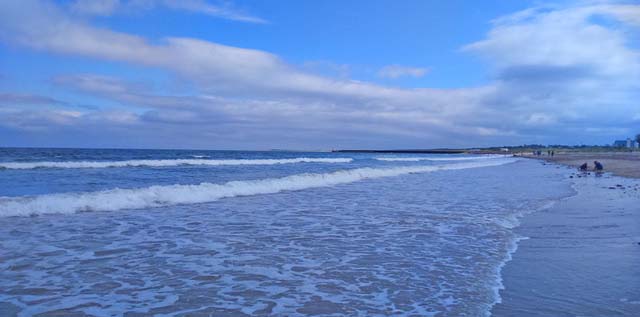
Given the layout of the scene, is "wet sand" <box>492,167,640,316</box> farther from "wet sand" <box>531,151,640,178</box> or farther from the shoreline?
"wet sand" <box>531,151,640,178</box>

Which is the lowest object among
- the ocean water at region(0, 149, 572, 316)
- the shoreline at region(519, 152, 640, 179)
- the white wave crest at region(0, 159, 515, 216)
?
the ocean water at region(0, 149, 572, 316)

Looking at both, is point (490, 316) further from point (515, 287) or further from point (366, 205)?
point (366, 205)

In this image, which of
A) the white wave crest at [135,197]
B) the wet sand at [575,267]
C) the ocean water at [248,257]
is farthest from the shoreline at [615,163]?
the ocean water at [248,257]

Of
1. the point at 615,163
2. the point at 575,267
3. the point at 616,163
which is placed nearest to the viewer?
the point at 575,267

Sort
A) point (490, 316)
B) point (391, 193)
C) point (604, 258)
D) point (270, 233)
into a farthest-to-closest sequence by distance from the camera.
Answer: point (391, 193) < point (270, 233) < point (604, 258) < point (490, 316)

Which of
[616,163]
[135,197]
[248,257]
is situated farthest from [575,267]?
[616,163]

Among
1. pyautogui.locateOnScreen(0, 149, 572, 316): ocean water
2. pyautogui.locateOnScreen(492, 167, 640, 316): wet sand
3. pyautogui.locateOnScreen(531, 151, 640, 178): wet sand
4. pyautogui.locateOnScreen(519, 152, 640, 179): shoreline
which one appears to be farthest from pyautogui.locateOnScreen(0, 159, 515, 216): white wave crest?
pyautogui.locateOnScreen(531, 151, 640, 178): wet sand

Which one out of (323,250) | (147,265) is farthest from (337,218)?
(147,265)

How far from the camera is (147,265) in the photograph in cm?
630

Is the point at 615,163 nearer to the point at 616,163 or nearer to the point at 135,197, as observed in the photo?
the point at 616,163

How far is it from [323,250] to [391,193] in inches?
426

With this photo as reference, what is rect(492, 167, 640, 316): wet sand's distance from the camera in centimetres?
464

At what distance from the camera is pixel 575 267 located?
245 inches

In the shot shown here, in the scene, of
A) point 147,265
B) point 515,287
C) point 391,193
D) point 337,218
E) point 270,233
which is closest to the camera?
point 515,287
